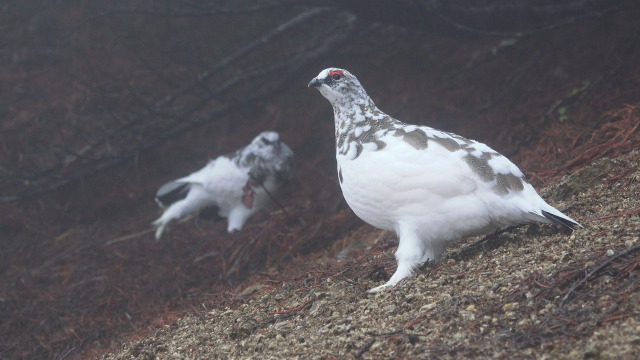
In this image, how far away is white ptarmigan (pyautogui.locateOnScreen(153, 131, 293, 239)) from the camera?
625cm

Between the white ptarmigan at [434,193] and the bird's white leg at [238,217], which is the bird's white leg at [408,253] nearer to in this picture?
the white ptarmigan at [434,193]

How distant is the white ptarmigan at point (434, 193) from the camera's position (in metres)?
2.92

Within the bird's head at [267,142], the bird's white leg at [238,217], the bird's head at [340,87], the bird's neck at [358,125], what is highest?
the bird's head at [340,87]

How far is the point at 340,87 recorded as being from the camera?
3.64 meters

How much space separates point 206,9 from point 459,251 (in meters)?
3.69

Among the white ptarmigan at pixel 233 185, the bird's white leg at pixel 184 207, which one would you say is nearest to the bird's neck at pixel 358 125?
the white ptarmigan at pixel 233 185

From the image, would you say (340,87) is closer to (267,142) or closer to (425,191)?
(425,191)

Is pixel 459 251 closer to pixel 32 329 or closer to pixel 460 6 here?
pixel 460 6

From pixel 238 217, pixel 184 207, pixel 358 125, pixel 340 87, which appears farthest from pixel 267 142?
pixel 358 125

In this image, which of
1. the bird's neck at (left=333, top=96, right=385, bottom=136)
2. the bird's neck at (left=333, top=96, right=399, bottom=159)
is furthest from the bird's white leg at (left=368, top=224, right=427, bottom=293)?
the bird's neck at (left=333, top=96, right=385, bottom=136)

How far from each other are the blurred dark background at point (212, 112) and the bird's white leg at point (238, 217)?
3.4 inches

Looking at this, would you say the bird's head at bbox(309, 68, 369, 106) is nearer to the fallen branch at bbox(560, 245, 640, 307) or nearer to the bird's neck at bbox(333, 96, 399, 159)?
the bird's neck at bbox(333, 96, 399, 159)

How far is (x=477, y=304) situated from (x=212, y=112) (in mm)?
5013

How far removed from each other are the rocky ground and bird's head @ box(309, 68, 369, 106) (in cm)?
89
